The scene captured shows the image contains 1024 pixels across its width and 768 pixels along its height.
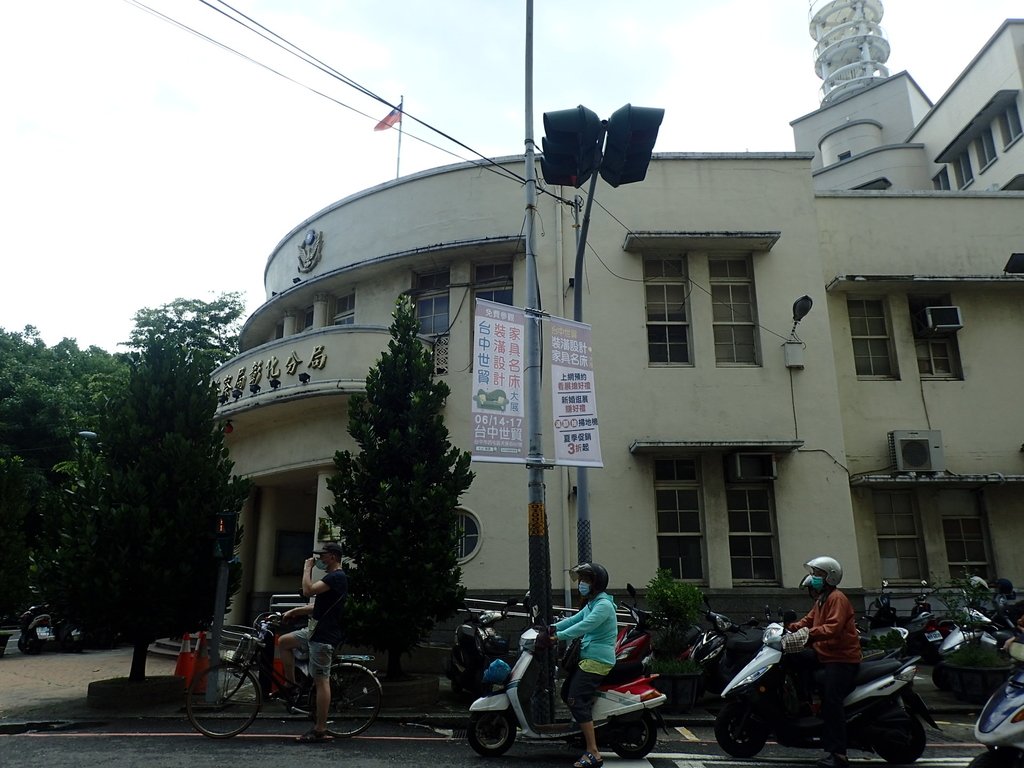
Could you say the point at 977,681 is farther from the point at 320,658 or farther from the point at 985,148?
the point at 985,148

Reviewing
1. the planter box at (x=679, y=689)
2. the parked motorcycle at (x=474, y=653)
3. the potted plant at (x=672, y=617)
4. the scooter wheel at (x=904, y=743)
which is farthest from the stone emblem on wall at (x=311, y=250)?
the scooter wheel at (x=904, y=743)

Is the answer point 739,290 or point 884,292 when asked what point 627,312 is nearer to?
point 739,290

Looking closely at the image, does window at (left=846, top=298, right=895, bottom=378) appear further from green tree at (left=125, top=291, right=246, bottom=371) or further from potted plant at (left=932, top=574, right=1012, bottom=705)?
green tree at (left=125, top=291, right=246, bottom=371)

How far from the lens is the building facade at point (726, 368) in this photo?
1261cm

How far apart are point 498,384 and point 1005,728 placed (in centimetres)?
523

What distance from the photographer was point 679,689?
888 cm

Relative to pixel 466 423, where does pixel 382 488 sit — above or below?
below

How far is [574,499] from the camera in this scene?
12.5 meters

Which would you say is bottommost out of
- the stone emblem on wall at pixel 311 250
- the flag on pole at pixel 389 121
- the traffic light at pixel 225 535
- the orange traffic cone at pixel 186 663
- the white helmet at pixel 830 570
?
the orange traffic cone at pixel 186 663

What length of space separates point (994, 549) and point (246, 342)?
17.4 meters

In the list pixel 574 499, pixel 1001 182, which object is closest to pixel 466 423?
pixel 574 499

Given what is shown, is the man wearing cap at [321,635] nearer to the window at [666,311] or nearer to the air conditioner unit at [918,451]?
the window at [666,311]

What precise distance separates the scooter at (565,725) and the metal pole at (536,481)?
1.48ft

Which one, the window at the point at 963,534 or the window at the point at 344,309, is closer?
the window at the point at 963,534
